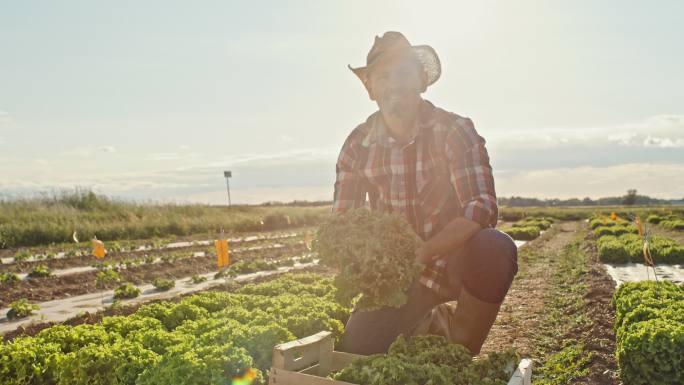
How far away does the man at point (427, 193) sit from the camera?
3908 mm

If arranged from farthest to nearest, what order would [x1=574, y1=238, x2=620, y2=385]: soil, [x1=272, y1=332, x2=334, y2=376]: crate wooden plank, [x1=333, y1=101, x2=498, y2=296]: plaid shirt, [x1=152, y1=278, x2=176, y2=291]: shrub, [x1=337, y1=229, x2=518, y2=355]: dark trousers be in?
[x1=152, y1=278, x2=176, y2=291]: shrub
[x1=574, y1=238, x2=620, y2=385]: soil
[x1=333, y1=101, x2=498, y2=296]: plaid shirt
[x1=337, y1=229, x2=518, y2=355]: dark trousers
[x1=272, y1=332, x2=334, y2=376]: crate wooden plank

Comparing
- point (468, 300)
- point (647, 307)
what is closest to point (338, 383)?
point (468, 300)

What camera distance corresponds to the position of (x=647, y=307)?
567cm

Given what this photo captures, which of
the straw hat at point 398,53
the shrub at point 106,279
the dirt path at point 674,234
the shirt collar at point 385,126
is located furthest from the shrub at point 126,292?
the dirt path at point 674,234

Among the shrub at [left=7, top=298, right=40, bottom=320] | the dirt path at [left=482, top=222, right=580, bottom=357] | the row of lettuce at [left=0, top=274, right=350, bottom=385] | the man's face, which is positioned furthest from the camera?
the shrub at [left=7, top=298, right=40, bottom=320]

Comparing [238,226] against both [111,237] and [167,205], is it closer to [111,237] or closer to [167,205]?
[167,205]

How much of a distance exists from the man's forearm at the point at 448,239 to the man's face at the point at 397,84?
105cm

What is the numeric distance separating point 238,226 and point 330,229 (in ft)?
94.8

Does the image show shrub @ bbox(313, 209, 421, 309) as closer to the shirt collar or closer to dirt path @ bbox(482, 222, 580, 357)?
the shirt collar

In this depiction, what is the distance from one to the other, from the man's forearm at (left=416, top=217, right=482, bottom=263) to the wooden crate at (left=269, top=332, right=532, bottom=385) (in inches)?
33.9

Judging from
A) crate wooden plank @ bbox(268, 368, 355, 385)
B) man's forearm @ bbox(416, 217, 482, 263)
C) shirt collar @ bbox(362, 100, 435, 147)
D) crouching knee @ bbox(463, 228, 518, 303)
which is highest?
shirt collar @ bbox(362, 100, 435, 147)

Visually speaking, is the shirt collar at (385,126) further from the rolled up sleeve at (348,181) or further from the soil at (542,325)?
the soil at (542,325)

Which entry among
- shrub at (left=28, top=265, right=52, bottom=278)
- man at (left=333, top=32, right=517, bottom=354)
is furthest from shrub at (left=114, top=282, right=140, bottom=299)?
man at (left=333, top=32, right=517, bottom=354)

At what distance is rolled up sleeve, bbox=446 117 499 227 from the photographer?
3875mm
